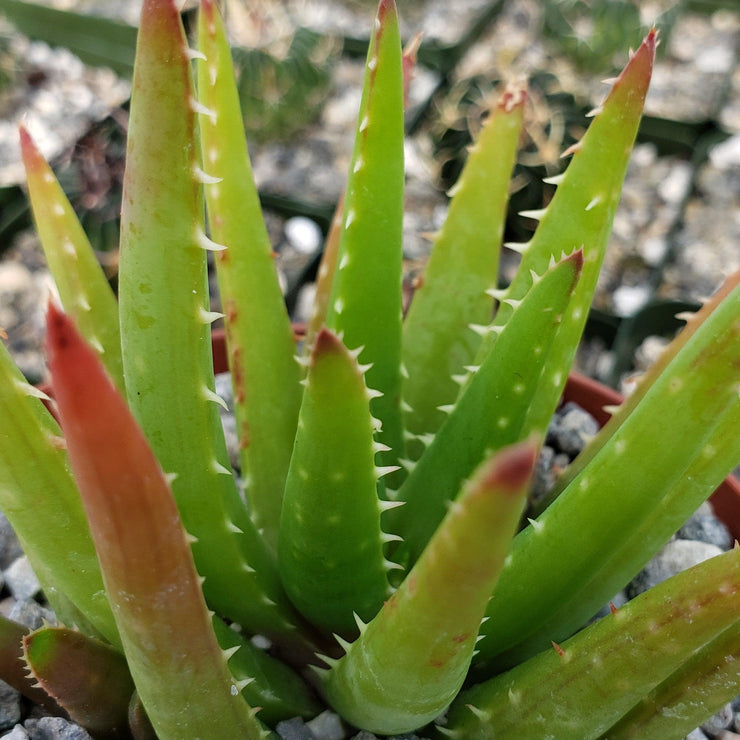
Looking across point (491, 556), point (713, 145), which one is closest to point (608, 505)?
point (491, 556)

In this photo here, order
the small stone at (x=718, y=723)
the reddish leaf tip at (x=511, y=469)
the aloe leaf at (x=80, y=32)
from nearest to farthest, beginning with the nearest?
the reddish leaf tip at (x=511, y=469) → the small stone at (x=718, y=723) → the aloe leaf at (x=80, y=32)

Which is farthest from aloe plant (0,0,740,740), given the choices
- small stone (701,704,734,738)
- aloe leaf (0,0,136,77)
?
aloe leaf (0,0,136,77)

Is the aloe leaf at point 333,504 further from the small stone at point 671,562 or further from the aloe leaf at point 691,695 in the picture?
the small stone at point 671,562

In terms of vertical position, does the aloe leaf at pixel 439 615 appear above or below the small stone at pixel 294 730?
above

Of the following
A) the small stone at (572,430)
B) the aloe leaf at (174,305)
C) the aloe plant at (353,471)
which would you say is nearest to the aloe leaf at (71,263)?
the aloe plant at (353,471)

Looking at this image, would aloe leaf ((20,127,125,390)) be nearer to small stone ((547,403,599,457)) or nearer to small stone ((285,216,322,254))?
small stone ((547,403,599,457))

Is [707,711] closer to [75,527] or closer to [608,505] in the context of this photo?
[608,505]

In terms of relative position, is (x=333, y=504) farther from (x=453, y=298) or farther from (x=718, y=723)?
(x=718, y=723)
